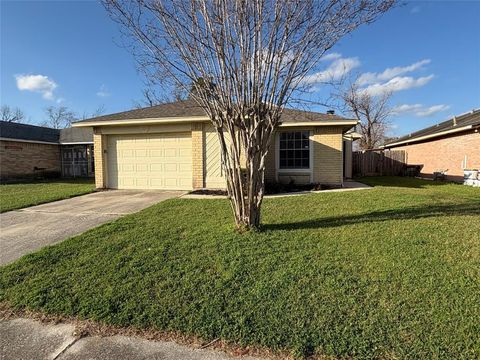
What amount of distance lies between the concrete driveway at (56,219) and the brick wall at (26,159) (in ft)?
38.5

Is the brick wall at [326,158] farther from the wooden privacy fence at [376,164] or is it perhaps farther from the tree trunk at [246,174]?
the wooden privacy fence at [376,164]

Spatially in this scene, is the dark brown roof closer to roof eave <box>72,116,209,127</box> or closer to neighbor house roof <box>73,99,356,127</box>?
neighbor house roof <box>73,99,356,127</box>

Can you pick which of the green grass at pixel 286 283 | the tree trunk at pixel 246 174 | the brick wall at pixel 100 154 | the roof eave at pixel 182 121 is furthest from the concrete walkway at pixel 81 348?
the brick wall at pixel 100 154

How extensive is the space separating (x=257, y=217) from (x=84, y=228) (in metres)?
3.54

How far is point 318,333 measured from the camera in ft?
7.92

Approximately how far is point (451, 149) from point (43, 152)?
25658 millimetres

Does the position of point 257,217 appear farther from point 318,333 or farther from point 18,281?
point 18,281

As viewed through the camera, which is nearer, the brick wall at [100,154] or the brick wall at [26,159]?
the brick wall at [100,154]

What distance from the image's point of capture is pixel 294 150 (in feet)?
36.1

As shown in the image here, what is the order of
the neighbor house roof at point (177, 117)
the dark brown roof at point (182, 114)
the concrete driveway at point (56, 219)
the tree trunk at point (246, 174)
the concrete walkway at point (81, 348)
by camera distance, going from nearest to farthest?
the concrete walkway at point (81, 348) → the tree trunk at point (246, 174) → the concrete driveway at point (56, 219) → the neighbor house roof at point (177, 117) → the dark brown roof at point (182, 114)

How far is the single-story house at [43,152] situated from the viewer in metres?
17.3

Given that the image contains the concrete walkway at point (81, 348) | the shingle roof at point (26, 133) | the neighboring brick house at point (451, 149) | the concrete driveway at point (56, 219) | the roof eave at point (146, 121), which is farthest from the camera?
the shingle roof at point (26, 133)

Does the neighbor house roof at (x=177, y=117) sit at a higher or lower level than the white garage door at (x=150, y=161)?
higher

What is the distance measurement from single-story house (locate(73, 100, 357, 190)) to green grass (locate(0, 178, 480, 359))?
17.4 ft
